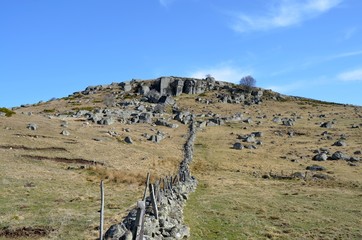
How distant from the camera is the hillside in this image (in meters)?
27.5

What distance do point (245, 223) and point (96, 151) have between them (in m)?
37.3

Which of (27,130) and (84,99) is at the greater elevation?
(84,99)

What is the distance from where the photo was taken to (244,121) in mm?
119000

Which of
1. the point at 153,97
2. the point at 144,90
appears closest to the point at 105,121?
the point at 153,97

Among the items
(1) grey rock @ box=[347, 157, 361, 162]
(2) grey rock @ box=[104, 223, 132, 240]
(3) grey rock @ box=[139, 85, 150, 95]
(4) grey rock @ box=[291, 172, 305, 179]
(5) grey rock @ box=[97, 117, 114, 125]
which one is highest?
(3) grey rock @ box=[139, 85, 150, 95]

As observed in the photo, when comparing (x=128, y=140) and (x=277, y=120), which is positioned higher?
(x=277, y=120)

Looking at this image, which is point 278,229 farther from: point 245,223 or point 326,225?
point 326,225

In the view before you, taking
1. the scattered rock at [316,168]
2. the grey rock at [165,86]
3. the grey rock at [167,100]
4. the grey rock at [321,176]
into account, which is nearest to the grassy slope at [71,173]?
the grey rock at [321,176]

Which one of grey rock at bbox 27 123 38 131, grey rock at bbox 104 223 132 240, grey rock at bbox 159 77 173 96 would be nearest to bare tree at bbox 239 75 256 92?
grey rock at bbox 159 77 173 96

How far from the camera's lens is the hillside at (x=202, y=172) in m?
27.5

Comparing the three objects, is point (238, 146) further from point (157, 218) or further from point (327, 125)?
point (157, 218)

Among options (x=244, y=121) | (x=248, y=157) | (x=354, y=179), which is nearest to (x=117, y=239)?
(x=354, y=179)

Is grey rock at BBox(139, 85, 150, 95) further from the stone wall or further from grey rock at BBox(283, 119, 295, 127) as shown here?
the stone wall

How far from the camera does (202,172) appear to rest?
55.4 metres
